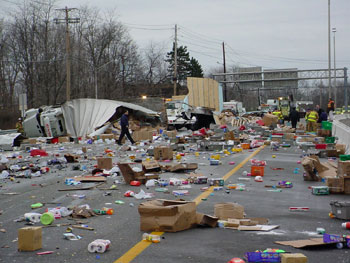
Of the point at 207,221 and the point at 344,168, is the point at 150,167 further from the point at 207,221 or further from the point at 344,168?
the point at 207,221

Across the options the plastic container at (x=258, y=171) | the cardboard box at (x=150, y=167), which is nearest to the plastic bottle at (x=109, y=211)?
the cardboard box at (x=150, y=167)

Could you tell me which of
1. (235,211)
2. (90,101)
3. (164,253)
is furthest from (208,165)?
(90,101)

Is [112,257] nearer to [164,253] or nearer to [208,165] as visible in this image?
[164,253]

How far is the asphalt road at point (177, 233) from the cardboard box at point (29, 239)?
0.30 ft

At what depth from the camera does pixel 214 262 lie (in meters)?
5.11

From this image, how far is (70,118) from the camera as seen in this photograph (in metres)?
34.6

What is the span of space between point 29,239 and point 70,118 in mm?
29414

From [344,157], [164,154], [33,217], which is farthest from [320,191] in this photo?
[164,154]

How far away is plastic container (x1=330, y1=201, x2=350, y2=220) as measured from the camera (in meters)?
7.03

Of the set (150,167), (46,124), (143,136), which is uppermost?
(46,124)

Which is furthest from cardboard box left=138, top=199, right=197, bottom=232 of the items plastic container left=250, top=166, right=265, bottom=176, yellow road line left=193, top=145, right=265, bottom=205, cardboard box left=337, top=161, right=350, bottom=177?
plastic container left=250, top=166, right=265, bottom=176

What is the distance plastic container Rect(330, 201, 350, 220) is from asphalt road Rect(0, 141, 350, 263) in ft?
0.40

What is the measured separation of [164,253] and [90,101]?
31347 mm

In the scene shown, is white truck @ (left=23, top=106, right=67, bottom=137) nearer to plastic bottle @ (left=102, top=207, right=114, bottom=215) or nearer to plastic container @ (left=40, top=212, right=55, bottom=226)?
plastic bottle @ (left=102, top=207, right=114, bottom=215)
